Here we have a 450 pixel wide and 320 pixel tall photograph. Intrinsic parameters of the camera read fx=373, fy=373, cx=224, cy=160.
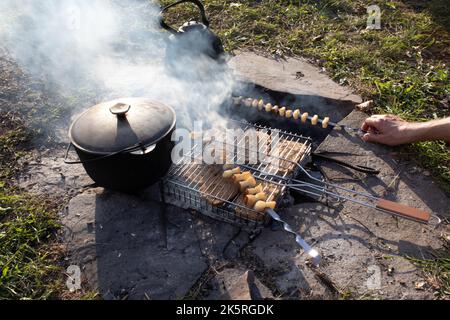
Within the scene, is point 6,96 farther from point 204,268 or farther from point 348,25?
point 348,25

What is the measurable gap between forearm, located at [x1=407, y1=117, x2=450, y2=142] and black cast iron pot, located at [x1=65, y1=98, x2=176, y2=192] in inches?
86.8

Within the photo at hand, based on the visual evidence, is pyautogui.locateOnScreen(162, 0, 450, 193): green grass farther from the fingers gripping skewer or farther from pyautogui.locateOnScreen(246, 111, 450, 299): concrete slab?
the fingers gripping skewer

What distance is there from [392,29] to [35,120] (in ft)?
17.0

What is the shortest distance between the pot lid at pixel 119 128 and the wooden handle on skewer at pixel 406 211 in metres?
1.72

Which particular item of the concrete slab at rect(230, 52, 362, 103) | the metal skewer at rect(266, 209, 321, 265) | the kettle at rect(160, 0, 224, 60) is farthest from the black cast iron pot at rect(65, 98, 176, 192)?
the concrete slab at rect(230, 52, 362, 103)

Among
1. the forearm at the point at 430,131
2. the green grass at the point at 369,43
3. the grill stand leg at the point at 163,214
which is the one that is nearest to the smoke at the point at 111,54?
the green grass at the point at 369,43

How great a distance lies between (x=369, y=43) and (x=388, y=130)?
2.38 metres

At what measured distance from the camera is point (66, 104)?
4.51 m

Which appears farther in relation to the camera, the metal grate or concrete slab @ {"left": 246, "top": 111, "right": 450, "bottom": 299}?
the metal grate

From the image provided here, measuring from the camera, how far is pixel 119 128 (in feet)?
9.29

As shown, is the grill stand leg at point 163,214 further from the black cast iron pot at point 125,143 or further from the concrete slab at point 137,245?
the black cast iron pot at point 125,143

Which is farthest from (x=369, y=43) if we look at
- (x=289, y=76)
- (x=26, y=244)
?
(x=26, y=244)

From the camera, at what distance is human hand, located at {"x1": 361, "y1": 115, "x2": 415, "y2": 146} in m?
3.48

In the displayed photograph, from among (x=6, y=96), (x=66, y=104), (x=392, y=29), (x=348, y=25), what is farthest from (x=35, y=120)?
(x=392, y=29)
